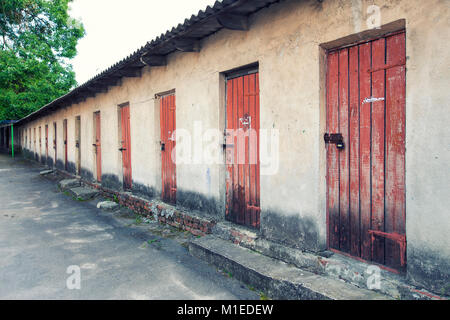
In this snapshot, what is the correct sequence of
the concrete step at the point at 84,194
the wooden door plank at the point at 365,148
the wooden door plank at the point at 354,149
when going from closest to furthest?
the wooden door plank at the point at 365,148 < the wooden door plank at the point at 354,149 < the concrete step at the point at 84,194

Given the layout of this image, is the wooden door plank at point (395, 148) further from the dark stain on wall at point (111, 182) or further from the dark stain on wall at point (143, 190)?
the dark stain on wall at point (111, 182)

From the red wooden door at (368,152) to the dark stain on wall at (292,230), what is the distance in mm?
225

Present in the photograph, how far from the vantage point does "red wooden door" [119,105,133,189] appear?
825 cm

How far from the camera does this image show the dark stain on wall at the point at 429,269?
2.57 meters

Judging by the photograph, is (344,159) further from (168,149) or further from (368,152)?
(168,149)

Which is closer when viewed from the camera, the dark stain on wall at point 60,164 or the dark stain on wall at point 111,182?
the dark stain on wall at point 111,182

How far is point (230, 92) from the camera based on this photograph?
5.00m

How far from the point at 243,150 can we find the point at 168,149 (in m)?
2.31

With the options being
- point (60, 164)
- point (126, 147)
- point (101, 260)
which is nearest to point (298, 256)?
point (101, 260)

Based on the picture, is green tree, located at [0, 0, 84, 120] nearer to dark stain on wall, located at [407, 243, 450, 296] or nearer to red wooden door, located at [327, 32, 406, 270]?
red wooden door, located at [327, 32, 406, 270]

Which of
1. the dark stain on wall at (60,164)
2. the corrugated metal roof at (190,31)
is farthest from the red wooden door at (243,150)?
the dark stain on wall at (60,164)

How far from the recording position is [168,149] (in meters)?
6.57
